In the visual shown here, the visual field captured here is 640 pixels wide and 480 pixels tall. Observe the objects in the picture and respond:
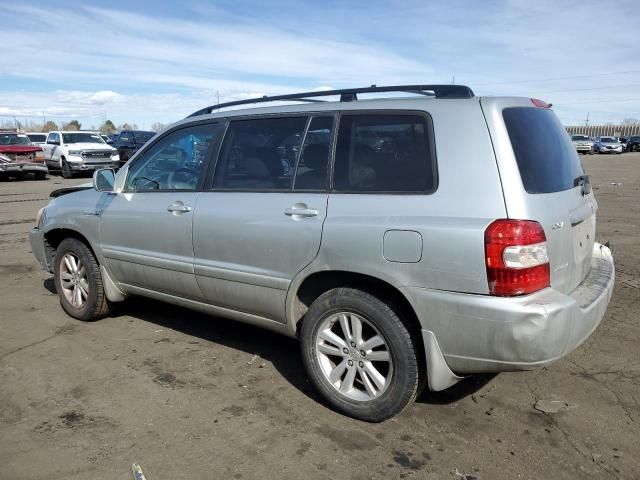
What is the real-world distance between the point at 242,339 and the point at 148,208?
1.32m

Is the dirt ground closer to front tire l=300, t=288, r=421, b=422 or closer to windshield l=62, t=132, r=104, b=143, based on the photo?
front tire l=300, t=288, r=421, b=422

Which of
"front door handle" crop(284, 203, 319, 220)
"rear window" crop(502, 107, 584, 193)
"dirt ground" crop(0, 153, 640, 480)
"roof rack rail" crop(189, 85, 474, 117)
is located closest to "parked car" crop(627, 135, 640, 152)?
"dirt ground" crop(0, 153, 640, 480)

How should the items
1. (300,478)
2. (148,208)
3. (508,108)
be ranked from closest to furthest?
(300,478) < (508,108) < (148,208)

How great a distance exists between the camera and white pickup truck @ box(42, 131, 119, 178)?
21.5 m

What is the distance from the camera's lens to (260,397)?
3.62 meters

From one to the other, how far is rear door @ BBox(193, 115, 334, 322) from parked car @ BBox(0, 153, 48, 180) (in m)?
19.2

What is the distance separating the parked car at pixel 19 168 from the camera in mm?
20000

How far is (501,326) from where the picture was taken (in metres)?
2.73

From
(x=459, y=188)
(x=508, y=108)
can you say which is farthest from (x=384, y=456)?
(x=508, y=108)

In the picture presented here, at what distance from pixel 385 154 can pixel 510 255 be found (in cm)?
94

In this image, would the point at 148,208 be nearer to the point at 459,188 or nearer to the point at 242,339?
the point at 242,339

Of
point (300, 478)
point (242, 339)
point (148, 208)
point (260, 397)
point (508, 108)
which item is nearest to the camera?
point (300, 478)

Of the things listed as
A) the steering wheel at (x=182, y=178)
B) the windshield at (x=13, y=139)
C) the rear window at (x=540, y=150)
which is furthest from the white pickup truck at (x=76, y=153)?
the rear window at (x=540, y=150)

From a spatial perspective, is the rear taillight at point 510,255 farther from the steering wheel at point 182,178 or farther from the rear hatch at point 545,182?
the steering wheel at point 182,178
